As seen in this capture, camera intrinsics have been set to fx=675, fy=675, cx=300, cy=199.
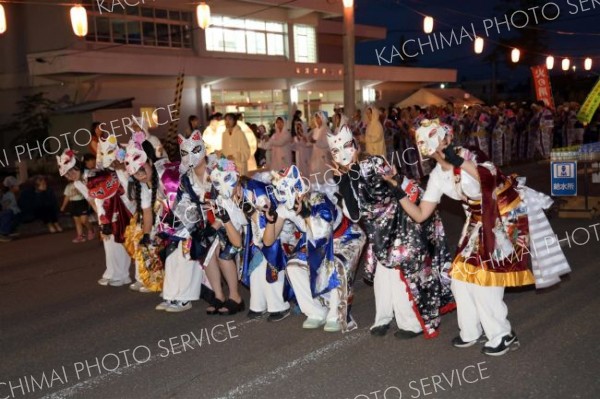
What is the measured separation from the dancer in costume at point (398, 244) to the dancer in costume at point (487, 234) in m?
0.25

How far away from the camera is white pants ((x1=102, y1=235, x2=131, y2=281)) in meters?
7.92

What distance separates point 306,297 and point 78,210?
252 inches

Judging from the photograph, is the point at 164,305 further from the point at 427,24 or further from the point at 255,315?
the point at 427,24

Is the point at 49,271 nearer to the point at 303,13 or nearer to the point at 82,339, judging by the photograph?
the point at 82,339

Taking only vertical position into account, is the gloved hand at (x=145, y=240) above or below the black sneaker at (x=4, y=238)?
above

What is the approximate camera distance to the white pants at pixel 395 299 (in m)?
5.33

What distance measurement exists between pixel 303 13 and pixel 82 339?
26.6 meters

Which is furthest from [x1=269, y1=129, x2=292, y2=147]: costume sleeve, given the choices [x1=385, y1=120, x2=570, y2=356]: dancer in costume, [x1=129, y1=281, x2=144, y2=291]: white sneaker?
[x1=385, y1=120, x2=570, y2=356]: dancer in costume

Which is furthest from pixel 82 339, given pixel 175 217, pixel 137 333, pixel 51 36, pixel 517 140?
pixel 51 36

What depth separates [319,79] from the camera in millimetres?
31219

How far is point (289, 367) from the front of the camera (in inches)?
197

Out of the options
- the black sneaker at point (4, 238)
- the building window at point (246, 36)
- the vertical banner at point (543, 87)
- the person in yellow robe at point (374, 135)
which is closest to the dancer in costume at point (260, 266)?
the black sneaker at point (4, 238)

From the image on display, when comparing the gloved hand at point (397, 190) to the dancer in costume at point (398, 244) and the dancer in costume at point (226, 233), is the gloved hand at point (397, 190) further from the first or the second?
the dancer in costume at point (226, 233)

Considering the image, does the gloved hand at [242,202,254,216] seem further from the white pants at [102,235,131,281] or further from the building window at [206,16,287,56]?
the building window at [206,16,287,56]
